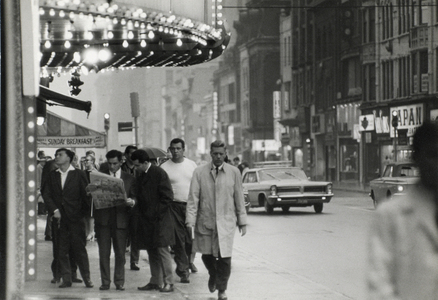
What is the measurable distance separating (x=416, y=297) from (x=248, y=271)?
11009 mm

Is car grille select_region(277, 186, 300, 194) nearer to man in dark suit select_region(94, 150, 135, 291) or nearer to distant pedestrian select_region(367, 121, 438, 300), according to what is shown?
man in dark suit select_region(94, 150, 135, 291)

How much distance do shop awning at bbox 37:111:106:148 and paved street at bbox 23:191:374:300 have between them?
7.31ft

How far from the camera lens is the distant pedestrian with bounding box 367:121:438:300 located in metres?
3.62

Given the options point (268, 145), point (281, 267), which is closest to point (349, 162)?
point (268, 145)

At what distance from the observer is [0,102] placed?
11.9 feet

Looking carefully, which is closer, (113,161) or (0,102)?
(0,102)

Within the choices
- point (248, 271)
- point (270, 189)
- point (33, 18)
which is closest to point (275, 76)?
point (270, 189)

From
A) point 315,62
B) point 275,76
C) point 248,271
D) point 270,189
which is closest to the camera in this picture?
point 248,271

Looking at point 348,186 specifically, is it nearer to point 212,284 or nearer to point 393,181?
point 393,181

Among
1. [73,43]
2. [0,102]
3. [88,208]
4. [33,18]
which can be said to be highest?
[73,43]

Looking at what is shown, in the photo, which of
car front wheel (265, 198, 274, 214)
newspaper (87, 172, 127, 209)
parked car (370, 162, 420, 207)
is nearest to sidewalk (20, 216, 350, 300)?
newspaper (87, 172, 127, 209)

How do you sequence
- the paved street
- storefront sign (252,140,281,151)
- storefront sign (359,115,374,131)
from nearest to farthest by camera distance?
1. the paved street
2. storefront sign (359,115,374,131)
3. storefront sign (252,140,281,151)

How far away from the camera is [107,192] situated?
11914 millimetres

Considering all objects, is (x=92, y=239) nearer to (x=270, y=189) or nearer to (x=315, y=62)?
(x=270, y=189)
